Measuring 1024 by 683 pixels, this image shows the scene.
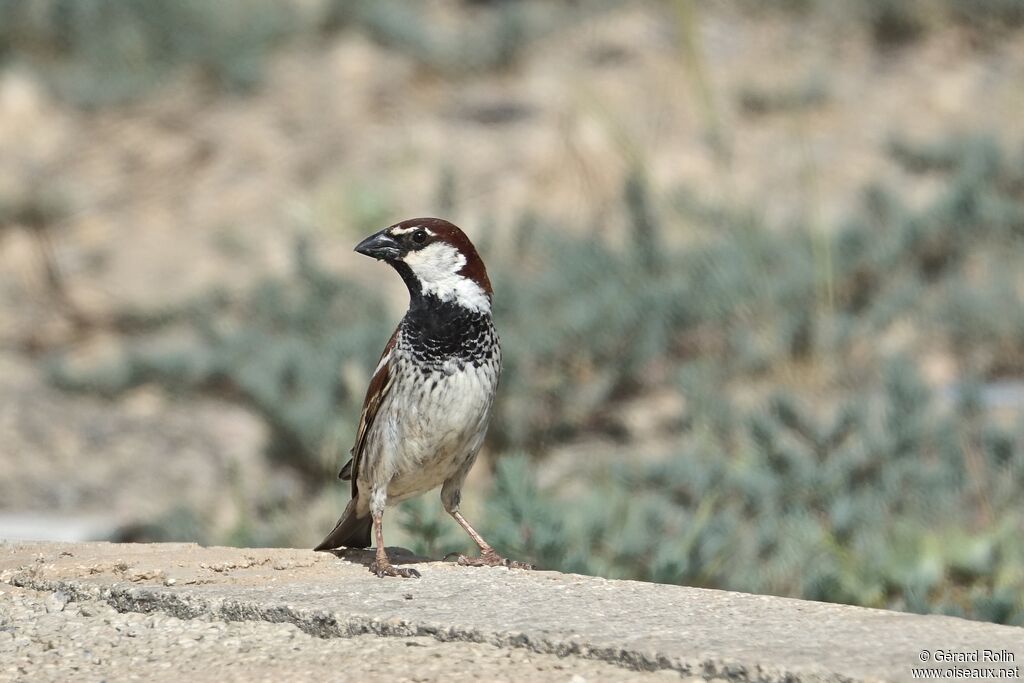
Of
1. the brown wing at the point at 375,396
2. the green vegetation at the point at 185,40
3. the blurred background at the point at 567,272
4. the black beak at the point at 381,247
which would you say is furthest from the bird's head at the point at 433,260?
the green vegetation at the point at 185,40

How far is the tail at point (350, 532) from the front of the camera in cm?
459

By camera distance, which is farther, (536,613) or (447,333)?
(447,333)

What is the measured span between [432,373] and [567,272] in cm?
430

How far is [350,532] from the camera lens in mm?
4648

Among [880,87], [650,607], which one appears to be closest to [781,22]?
[880,87]

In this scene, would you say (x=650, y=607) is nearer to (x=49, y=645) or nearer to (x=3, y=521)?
(x=49, y=645)

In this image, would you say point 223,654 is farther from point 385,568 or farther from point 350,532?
point 350,532

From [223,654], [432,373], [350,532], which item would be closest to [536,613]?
[223,654]

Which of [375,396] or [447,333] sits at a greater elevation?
[447,333]

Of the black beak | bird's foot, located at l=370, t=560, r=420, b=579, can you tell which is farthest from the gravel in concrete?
the black beak

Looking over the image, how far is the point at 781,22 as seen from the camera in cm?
1246

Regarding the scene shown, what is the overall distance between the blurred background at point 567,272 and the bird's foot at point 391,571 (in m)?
0.72

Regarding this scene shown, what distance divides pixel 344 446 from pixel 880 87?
623 cm

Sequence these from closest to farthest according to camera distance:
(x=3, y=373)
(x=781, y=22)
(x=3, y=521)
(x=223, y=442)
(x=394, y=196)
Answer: (x=3, y=521)
(x=223, y=442)
(x=3, y=373)
(x=394, y=196)
(x=781, y=22)
